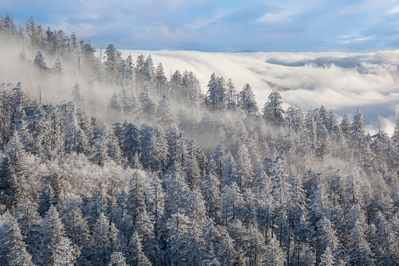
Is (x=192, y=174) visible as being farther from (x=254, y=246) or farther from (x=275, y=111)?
(x=275, y=111)

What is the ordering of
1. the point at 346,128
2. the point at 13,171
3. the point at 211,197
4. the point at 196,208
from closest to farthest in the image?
the point at 196,208 < the point at 13,171 < the point at 211,197 < the point at 346,128

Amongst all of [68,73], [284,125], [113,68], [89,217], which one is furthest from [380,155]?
[68,73]

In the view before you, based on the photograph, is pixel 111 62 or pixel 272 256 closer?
pixel 272 256

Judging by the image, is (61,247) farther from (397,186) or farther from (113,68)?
(113,68)

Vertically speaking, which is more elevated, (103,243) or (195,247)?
(103,243)

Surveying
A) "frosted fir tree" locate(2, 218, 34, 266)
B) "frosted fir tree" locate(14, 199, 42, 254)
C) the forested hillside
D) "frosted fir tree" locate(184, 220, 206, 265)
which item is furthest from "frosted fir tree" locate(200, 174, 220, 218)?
"frosted fir tree" locate(2, 218, 34, 266)

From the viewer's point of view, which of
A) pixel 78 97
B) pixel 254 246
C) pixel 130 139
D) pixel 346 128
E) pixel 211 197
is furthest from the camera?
pixel 346 128

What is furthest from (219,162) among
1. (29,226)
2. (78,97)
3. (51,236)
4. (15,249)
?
(78,97)

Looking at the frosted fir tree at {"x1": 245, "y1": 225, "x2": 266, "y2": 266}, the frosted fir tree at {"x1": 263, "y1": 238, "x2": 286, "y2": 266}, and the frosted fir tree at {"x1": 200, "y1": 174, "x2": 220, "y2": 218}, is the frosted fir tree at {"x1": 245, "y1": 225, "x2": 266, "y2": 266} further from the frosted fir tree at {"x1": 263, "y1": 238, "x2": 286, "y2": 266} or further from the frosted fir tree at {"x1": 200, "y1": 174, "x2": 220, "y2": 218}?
the frosted fir tree at {"x1": 200, "y1": 174, "x2": 220, "y2": 218}
